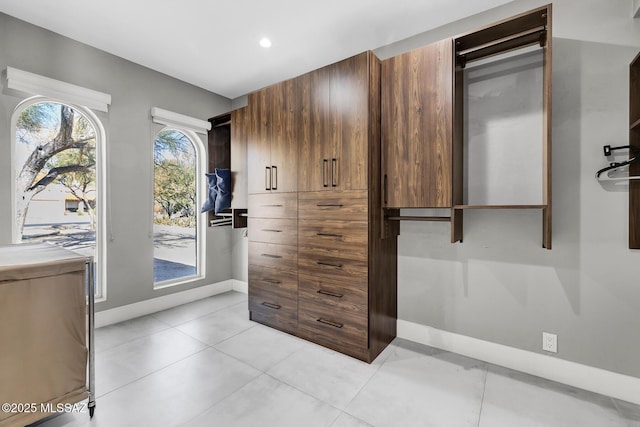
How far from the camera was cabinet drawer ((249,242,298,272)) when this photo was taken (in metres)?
2.67

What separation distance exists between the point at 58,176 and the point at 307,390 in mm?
3023

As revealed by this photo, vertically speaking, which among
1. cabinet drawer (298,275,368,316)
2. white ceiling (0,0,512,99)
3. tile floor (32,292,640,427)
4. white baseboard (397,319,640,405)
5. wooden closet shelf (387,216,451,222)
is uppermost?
white ceiling (0,0,512,99)

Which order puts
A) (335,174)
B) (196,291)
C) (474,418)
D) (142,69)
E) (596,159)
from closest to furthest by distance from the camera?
(474,418), (596,159), (335,174), (142,69), (196,291)

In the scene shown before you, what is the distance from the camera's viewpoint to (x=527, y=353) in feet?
6.84

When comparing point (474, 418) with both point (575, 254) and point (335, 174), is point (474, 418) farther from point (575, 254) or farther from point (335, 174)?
point (335, 174)

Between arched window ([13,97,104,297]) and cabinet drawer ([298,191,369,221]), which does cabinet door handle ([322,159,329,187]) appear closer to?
cabinet drawer ([298,191,369,221])

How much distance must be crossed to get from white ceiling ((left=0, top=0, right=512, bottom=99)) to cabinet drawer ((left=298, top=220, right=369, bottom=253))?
5.72 ft

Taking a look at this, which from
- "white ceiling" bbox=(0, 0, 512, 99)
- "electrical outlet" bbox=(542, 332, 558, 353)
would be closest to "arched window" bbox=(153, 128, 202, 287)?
"white ceiling" bbox=(0, 0, 512, 99)

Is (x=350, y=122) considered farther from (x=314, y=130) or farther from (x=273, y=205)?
(x=273, y=205)

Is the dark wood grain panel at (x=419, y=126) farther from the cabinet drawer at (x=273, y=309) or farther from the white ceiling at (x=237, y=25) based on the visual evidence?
the cabinet drawer at (x=273, y=309)

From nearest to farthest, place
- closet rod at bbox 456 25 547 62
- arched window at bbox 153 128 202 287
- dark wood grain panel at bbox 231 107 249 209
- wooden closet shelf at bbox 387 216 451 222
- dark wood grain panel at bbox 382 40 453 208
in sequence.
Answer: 1. closet rod at bbox 456 25 547 62
2. dark wood grain panel at bbox 382 40 453 208
3. wooden closet shelf at bbox 387 216 451 222
4. dark wood grain panel at bbox 231 107 249 209
5. arched window at bbox 153 128 202 287

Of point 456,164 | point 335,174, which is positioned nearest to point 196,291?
point 335,174

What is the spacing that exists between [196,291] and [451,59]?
3.81m

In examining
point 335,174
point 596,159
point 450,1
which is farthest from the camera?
point 335,174
